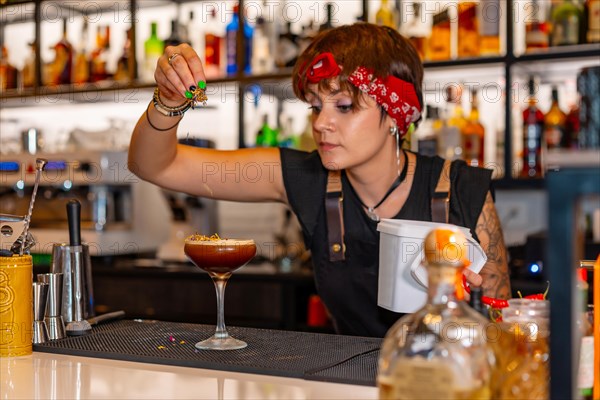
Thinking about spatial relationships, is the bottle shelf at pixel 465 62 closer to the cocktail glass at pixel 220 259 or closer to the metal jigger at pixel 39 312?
the cocktail glass at pixel 220 259

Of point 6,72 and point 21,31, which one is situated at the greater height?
point 21,31

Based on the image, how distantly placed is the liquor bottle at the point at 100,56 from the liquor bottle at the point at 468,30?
6.14 feet

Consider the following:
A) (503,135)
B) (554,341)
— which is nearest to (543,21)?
(503,135)

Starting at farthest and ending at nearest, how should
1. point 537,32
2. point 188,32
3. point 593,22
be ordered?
1. point 188,32
2. point 537,32
3. point 593,22

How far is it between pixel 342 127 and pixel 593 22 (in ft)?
5.07

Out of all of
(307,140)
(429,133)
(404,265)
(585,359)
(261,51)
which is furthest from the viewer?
(261,51)

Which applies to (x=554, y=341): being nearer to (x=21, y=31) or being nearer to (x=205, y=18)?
(x=205, y=18)

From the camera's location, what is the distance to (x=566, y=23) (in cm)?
312

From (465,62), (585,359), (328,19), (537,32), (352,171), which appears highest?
(328,19)

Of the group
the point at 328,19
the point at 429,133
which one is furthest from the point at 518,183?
the point at 328,19

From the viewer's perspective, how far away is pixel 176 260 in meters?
3.83

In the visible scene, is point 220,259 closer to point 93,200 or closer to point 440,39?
point 440,39

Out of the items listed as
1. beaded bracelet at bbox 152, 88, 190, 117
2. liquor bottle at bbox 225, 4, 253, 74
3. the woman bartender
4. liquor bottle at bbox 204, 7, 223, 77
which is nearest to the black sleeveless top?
the woman bartender

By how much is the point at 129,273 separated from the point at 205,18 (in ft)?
4.42
